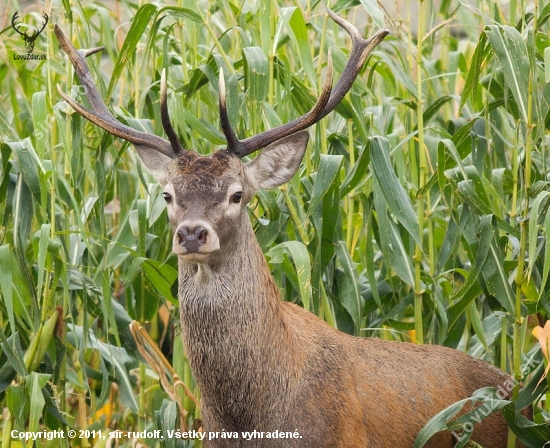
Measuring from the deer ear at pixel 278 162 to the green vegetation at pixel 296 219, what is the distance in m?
0.28

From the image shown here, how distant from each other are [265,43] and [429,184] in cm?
113

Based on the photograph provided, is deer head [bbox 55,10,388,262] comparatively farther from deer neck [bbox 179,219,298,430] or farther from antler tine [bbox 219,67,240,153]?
deer neck [bbox 179,219,298,430]

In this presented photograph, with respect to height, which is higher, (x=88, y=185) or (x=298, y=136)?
(x=298, y=136)

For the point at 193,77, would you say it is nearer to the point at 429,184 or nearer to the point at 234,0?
the point at 234,0

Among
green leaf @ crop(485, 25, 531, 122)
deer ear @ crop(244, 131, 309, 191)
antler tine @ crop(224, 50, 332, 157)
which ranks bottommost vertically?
deer ear @ crop(244, 131, 309, 191)

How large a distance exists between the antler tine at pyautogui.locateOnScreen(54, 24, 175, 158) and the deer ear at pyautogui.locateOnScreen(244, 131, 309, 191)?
0.39 meters

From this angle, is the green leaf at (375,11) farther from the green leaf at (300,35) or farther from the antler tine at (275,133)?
the antler tine at (275,133)

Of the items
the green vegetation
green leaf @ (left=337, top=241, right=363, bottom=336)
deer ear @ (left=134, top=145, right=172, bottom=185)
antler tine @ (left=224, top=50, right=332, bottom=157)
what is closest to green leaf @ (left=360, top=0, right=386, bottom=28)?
the green vegetation

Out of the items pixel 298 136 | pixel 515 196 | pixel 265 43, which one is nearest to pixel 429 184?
pixel 515 196

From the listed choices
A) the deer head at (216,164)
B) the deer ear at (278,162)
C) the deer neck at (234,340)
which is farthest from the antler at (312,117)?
the deer neck at (234,340)

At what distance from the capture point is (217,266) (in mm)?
4281

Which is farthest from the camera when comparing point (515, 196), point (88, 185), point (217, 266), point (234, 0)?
point (88, 185)

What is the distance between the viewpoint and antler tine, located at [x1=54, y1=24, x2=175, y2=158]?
4.43 m

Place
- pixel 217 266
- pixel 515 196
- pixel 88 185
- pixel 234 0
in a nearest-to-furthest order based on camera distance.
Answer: pixel 217 266
pixel 515 196
pixel 234 0
pixel 88 185
